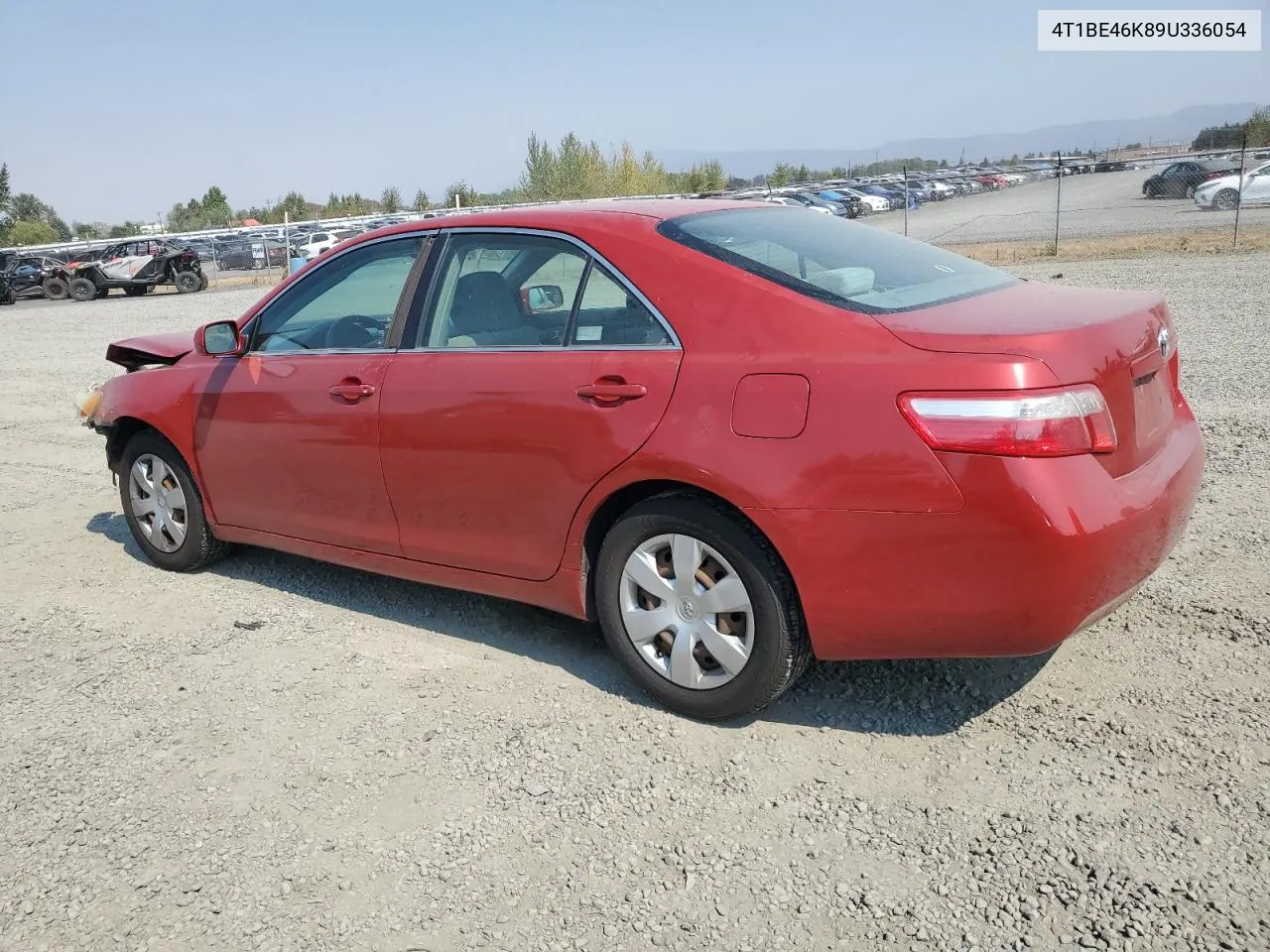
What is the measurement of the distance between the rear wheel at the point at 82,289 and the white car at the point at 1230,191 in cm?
3020

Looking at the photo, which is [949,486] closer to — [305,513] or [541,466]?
[541,466]

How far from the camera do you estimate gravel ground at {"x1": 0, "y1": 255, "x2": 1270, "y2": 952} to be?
2.70 metres

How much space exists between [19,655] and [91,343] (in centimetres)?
1500

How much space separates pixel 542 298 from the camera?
3969mm

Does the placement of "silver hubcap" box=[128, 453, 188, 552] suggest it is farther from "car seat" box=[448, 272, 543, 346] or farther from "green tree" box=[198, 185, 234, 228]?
"green tree" box=[198, 185, 234, 228]

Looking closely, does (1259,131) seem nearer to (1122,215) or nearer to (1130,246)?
(1122,215)

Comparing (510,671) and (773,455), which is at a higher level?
(773,455)

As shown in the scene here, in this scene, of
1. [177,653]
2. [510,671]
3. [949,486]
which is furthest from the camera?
[177,653]

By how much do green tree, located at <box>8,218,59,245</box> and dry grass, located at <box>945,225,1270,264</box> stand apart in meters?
65.9

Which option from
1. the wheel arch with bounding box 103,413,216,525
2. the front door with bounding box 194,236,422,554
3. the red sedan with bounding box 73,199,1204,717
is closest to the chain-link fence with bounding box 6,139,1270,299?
the wheel arch with bounding box 103,413,216,525

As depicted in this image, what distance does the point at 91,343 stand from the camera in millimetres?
17875

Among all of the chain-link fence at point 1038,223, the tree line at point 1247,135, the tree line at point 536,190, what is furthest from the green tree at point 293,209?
the tree line at point 1247,135

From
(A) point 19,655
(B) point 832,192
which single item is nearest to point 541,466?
(A) point 19,655

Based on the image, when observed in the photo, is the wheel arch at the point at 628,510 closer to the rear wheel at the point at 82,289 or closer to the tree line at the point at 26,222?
the rear wheel at the point at 82,289
